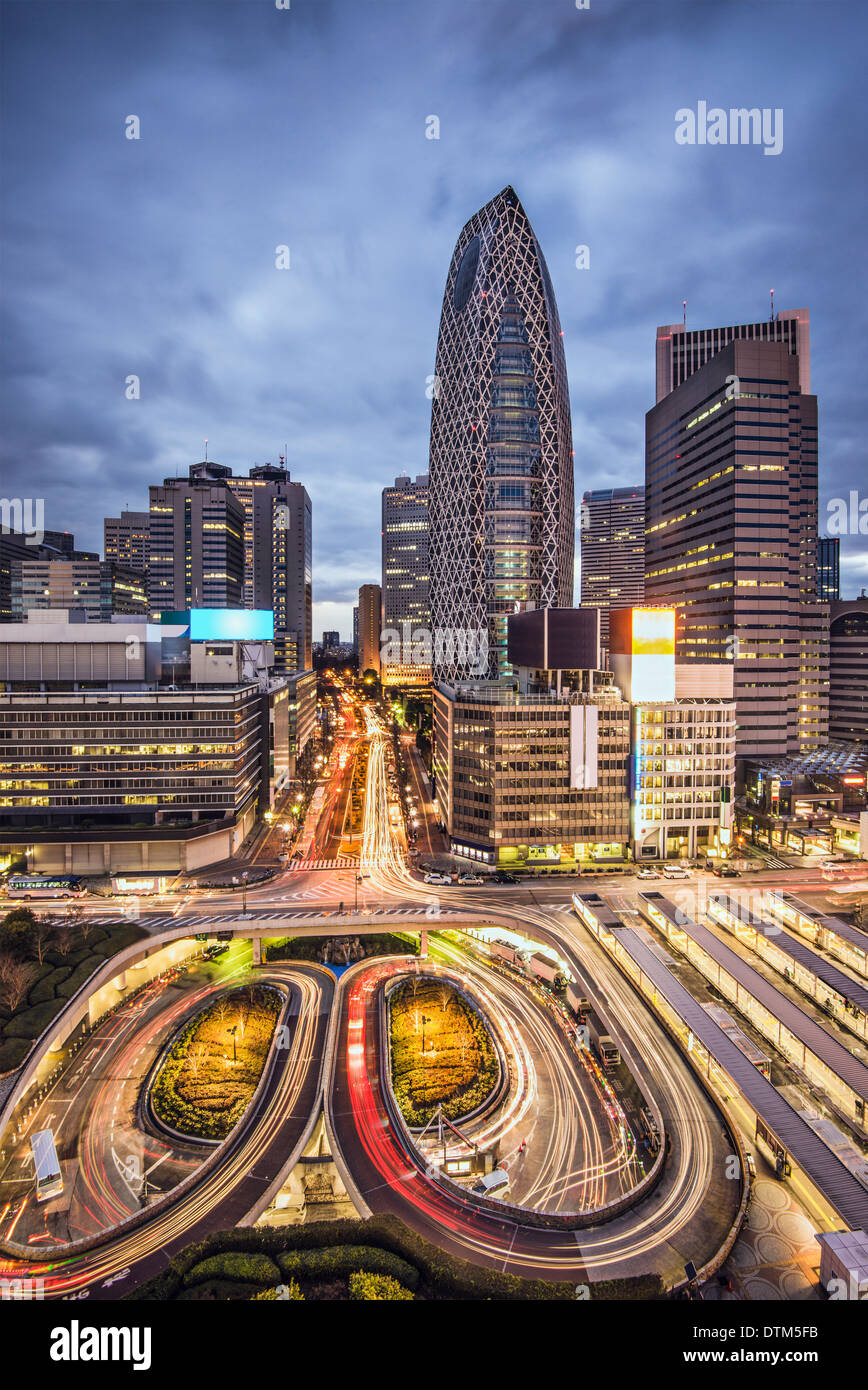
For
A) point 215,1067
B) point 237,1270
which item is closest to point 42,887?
point 215,1067

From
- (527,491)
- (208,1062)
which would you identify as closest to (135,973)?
(208,1062)

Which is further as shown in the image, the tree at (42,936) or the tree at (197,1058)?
the tree at (42,936)

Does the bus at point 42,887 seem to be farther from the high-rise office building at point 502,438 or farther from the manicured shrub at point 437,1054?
the high-rise office building at point 502,438

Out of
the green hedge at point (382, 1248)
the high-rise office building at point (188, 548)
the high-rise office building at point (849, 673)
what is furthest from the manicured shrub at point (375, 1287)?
the high-rise office building at point (188, 548)

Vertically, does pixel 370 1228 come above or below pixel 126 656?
below
